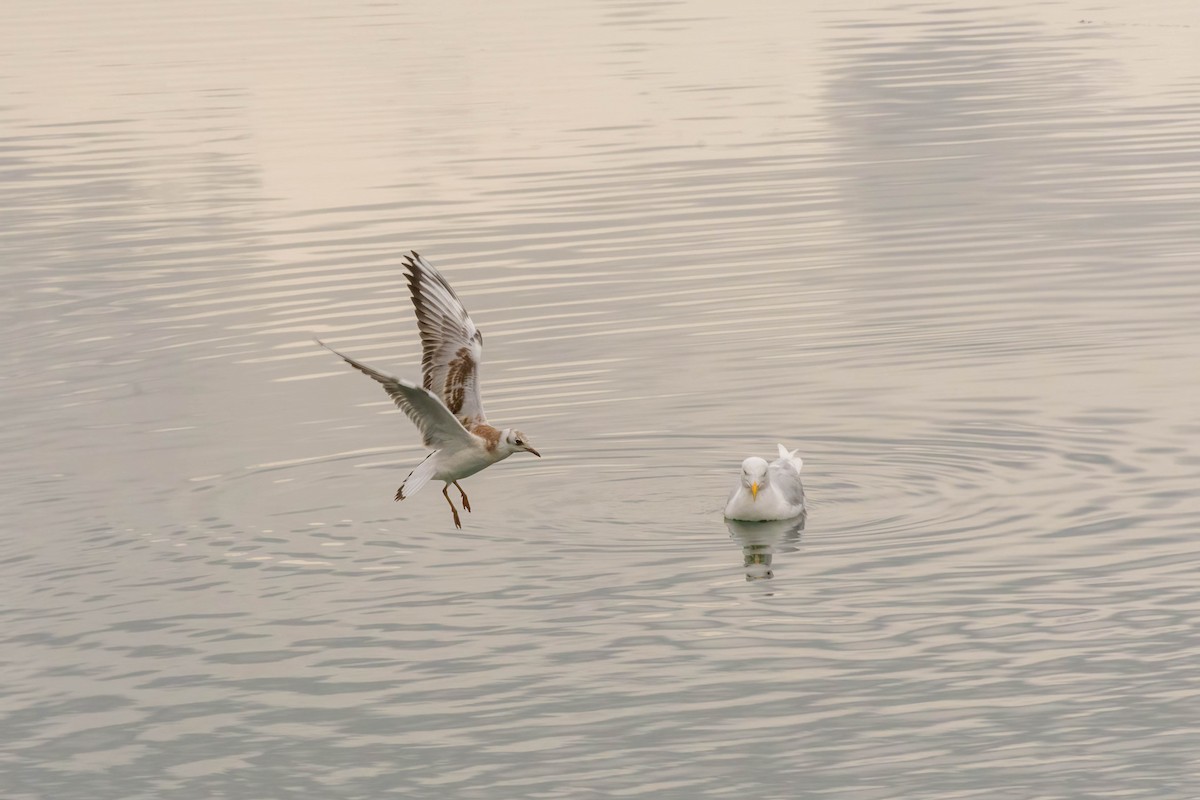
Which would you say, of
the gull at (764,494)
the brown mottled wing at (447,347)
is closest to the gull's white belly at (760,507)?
the gull at (764,494)

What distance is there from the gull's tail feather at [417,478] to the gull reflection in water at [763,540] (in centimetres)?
273

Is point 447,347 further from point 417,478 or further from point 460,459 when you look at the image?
point 417,478

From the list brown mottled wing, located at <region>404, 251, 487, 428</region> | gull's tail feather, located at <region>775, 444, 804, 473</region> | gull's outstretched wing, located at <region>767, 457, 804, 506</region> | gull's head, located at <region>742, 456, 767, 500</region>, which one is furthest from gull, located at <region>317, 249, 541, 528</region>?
gull's tail feather, located at <region>775, 444, 804, 473</region>

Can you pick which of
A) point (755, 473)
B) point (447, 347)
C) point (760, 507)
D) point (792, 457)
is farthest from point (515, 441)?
point (792, 457)

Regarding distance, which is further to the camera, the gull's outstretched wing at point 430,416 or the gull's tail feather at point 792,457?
the gull's tail feather at point 792,457

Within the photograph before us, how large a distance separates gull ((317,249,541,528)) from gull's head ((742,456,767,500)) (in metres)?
1.97

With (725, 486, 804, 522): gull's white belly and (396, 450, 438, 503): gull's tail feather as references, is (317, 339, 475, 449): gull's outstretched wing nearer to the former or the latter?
(396, 450, 438, 503): gull's tail feather

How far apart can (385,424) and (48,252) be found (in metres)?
13.6

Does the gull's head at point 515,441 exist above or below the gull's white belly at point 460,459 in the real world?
above

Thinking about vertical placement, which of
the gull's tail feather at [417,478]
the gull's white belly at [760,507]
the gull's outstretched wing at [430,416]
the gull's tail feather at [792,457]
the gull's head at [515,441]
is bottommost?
the gull's white belly at [760,507]

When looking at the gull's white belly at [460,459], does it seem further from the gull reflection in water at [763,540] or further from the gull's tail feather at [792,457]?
the gull's tail feather at [792,457]

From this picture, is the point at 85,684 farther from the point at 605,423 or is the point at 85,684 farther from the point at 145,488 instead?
the point at 605,423

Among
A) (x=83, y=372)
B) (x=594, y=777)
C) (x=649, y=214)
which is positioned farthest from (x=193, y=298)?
(x=594, y=777)

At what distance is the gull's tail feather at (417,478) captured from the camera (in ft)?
56.7
